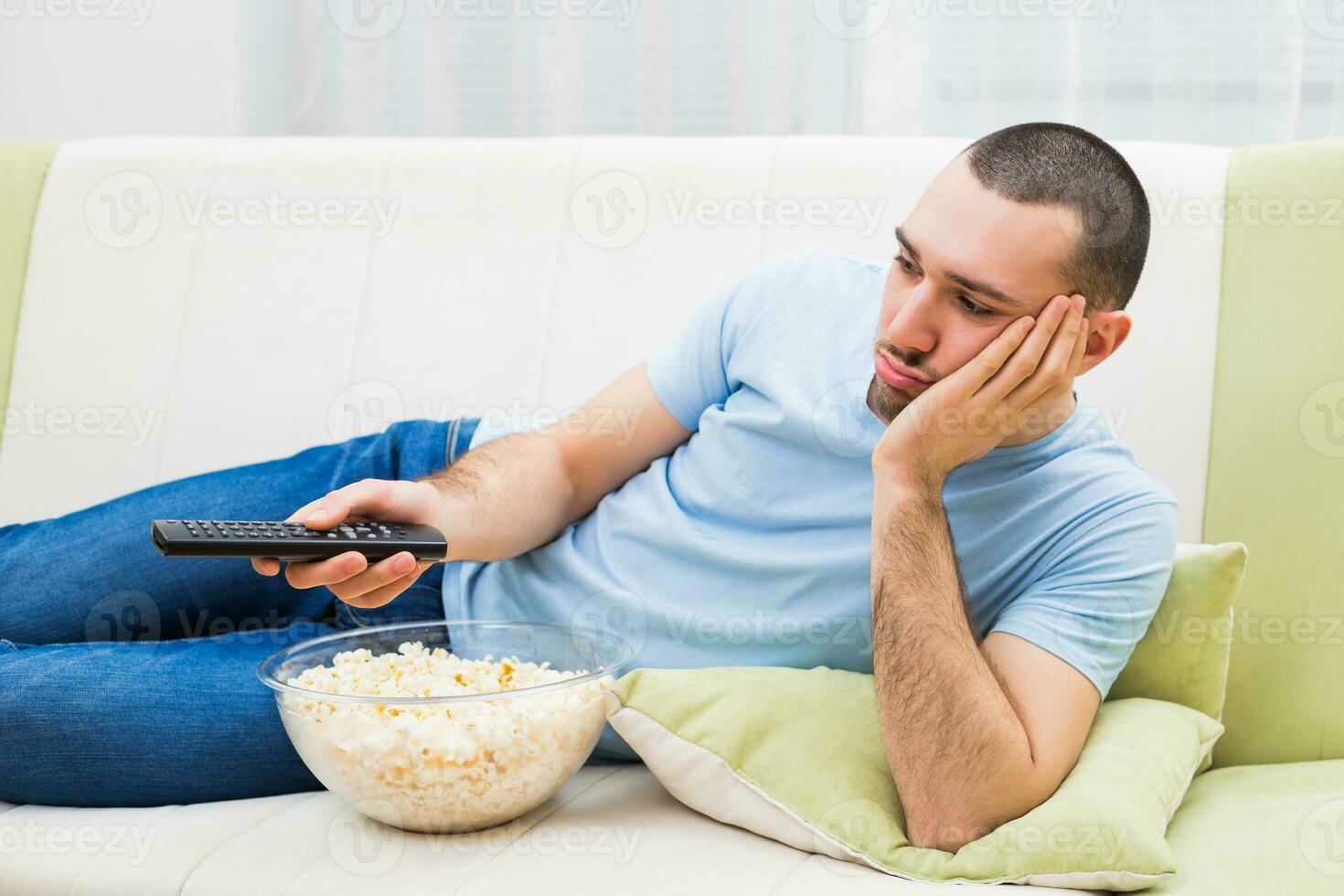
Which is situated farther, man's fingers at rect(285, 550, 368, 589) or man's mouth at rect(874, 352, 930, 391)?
man's mouth at rect(874, 352, 930, 391)

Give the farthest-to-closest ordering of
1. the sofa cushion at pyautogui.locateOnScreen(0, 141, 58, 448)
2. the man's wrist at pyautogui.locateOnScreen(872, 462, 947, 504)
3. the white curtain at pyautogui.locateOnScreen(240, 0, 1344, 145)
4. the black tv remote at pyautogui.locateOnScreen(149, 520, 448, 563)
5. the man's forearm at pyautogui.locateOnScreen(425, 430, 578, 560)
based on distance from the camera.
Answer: the white curtain at pyautogui.locateOnScreen(240, 0, 1344, 145) → the sofa cushion at pyautogui.locateOnScreen(0, 141, 58, 448) → the man's forearm at pyautogui.locateOnScreen(425, 430, 578, 560) → the man's wrist at pyautogui.locateOnScreen(872, 462, 947, 504) → the black tv remote at pyautogui.locateOnScreen(149, 520, 448, 563)

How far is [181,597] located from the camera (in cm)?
142

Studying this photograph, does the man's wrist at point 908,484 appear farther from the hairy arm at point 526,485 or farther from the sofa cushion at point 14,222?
the sofa cushion at point 14,222

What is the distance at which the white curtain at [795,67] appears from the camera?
204 centimetres

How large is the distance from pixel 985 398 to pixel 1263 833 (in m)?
0.47

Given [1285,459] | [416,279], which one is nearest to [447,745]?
[416,279]

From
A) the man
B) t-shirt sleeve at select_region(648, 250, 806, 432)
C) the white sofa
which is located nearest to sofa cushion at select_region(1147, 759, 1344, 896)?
the man

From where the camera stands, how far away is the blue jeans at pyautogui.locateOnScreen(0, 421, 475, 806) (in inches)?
45.8

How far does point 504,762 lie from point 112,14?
6.74 feet

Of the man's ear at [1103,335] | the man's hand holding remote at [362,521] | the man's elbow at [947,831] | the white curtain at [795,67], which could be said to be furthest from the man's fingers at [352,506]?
the white curtain at [795,67]

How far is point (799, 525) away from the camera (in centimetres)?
131

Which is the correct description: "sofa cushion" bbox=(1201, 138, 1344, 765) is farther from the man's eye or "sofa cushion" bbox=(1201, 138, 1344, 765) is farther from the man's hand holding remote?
the man's hand holding remote

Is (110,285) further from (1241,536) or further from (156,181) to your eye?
(1241,536)

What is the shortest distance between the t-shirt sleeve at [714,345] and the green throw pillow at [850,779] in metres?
0.40
